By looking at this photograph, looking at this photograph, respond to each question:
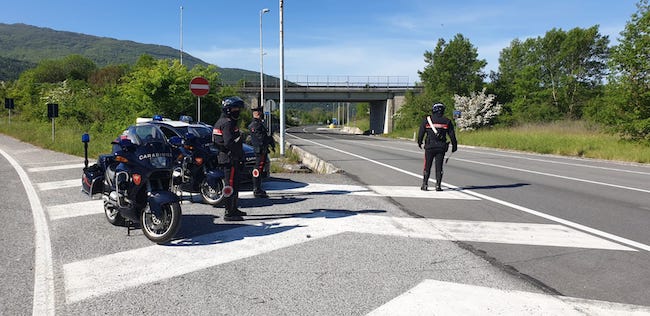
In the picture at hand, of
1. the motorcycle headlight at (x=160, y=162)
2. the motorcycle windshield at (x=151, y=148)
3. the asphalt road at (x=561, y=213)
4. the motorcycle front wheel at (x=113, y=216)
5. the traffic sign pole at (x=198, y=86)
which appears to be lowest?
the asphalt road at (x=561, y=213)

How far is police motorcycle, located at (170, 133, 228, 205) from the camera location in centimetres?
776

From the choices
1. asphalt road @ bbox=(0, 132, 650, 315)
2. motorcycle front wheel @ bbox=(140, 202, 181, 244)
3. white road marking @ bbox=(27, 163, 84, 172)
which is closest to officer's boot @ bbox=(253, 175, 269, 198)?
asphalt road @ bbox=(0, 132, 650, 315)

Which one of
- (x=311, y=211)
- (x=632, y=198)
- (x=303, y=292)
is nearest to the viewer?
(x=303, y=292)

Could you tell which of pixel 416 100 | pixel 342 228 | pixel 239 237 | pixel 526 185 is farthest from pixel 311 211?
pixel 416 100

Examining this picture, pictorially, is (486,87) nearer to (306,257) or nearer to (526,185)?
(526,185)

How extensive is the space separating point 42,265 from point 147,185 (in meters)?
1.44

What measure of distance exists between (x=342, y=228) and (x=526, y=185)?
21.2ft

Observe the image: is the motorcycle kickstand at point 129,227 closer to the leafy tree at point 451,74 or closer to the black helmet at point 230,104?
the black helmet at point 230,104

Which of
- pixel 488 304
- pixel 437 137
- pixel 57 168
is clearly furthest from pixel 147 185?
pixel 57 168

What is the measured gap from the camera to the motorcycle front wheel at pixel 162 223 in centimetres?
538

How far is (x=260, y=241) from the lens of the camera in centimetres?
568

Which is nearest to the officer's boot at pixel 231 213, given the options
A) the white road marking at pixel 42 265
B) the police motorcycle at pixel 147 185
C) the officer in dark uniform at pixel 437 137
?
the police motorcycle at pixel 147 185

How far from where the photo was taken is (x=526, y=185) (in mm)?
10930

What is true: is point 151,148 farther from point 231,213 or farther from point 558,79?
point 558,79
